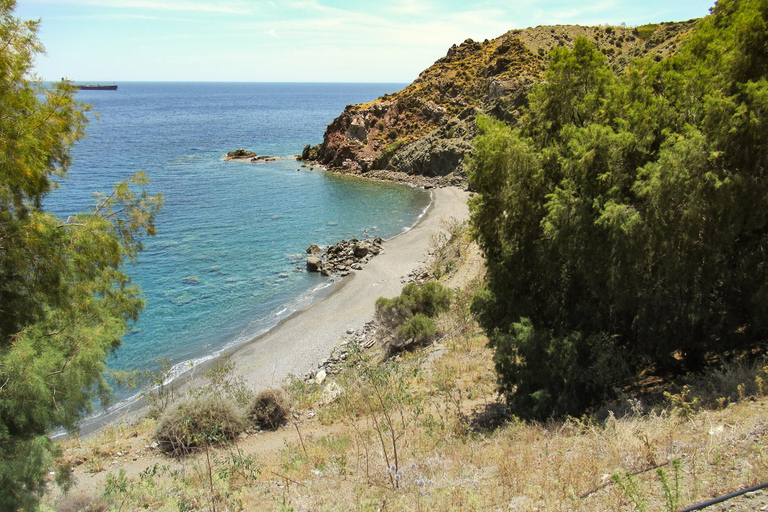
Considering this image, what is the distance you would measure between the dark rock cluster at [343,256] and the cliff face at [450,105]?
2341 cm

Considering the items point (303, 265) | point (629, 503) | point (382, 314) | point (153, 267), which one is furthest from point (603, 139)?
point (153, 267)

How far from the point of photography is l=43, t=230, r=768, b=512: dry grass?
238 inches

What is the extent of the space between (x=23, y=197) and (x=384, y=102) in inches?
2729

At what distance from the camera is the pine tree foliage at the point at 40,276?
7305 mm

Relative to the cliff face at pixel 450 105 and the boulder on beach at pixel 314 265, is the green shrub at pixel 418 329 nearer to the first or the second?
the boulder on beach at pixel 314 265

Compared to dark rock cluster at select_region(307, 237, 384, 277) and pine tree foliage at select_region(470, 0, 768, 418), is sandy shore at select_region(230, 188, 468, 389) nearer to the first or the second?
dark rock cluster at select_region(307, 237, 384, 277)

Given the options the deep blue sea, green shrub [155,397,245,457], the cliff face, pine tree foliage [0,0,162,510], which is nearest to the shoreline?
the deep blue sea

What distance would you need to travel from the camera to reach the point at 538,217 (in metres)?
11.6

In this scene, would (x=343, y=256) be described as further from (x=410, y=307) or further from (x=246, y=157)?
(x=246, y=157)

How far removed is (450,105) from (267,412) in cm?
6200

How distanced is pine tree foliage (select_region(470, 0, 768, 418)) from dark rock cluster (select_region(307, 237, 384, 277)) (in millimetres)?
20250

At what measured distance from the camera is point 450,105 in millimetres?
68125

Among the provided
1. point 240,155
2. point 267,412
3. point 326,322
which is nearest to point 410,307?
point 326,322

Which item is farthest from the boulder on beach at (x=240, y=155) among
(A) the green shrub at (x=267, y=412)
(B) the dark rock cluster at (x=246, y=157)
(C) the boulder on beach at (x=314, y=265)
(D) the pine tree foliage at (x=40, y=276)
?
(D) the pine tree foliage at (x=40, y=276)
